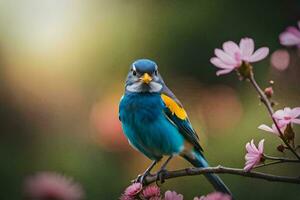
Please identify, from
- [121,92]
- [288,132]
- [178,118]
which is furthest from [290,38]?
[121,92]

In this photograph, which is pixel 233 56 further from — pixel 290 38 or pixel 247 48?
pixel 290 38

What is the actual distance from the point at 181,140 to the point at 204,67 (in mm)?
2183

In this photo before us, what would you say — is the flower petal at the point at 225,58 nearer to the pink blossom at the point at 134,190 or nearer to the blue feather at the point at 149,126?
the pink blossom at the point at 134,190

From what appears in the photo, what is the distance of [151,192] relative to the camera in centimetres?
152

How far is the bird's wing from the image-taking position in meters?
2.42

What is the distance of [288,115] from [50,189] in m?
0.51

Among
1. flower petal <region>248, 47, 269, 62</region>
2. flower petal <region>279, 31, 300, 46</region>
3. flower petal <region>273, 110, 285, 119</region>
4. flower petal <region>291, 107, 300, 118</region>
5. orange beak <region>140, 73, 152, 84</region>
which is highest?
orange beak <region>140, 73, 152, 84</region>

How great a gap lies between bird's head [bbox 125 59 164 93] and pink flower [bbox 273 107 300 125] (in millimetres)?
1069

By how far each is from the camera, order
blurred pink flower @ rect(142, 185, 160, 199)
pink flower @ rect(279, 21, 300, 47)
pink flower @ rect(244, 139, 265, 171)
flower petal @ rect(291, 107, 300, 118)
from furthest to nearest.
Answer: blurred pink flower @ rect(142, 185, 160, 199)
pink flower @ rect(244, 139, 265, 171)
flower petal @ rect(291, 107, 300, 118)
pink flower @ rect(279, 21, 300, 47)

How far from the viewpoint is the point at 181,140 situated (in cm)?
242

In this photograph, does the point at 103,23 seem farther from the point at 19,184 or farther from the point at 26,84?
the point at 19,184

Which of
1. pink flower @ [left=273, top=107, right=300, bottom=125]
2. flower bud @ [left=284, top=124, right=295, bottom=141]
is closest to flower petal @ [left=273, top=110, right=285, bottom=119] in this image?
pink flower @ [left=273, top=107, right=300, bottom=125]

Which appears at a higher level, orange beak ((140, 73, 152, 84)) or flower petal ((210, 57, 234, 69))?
orange beak ((140, 73, 152, 84))

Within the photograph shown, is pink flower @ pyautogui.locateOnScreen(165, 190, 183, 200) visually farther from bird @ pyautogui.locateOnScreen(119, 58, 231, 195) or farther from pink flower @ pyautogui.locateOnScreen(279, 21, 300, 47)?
bird @ pyautogui.locateOnScreen(119, 58, 231, 195)
